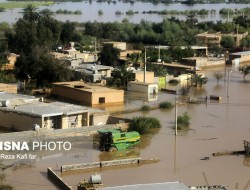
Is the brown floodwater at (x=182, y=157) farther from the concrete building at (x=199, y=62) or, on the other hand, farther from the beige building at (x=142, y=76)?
the concrete building at (x=199, y=62)

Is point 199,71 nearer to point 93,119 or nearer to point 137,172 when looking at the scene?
point 93,119

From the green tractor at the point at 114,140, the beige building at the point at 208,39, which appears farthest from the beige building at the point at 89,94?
the beige building at the point at 208,39

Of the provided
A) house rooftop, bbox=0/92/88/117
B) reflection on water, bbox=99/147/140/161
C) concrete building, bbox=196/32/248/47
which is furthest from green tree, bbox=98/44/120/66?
reflection on water, bbox=99/147/140/161

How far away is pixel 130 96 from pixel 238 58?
11785 mm

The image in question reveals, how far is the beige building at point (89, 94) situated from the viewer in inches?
696

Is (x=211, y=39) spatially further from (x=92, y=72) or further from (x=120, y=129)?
(x=120, y=129)

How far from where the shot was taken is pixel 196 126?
15.4 m

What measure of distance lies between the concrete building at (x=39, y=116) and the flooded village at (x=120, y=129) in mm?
24

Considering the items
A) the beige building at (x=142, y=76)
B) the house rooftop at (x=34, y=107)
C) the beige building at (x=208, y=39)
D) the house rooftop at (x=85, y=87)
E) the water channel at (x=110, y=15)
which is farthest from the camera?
the water channel at (x=110, y=15)

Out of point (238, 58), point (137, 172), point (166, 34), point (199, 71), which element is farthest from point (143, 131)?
point (166, 34)

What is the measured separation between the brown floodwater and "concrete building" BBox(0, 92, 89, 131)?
149cm

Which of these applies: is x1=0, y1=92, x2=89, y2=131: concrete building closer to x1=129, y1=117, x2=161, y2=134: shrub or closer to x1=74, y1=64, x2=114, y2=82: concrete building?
x1=129, y1=117, x2=161, y2=134: shrub

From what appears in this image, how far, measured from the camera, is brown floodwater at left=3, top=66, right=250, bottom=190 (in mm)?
10875

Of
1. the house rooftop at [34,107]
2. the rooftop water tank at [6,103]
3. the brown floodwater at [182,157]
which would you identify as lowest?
the brown floodwater at [182,157]
